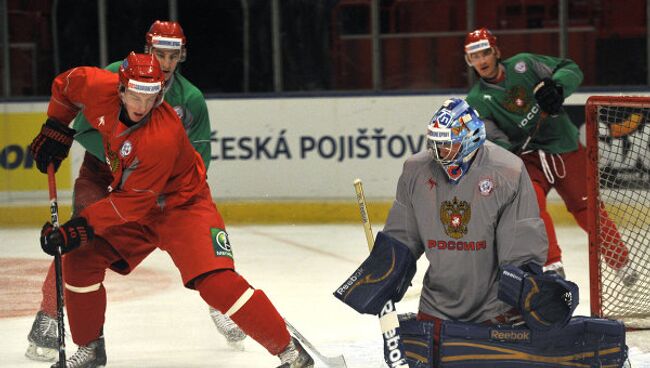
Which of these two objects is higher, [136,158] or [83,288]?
[136,158]

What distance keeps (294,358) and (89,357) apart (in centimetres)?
68

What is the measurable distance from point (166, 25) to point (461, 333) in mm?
1905

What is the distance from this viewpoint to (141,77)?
4.08 meters

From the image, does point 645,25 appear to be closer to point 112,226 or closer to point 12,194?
point 12,194

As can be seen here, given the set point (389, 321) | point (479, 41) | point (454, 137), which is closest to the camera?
point (454, 137)

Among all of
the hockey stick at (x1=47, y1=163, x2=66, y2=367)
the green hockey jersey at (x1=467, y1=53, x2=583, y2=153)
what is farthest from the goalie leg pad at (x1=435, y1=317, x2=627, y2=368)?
the green hockey jersey at (x1=467, y1=53, x2=583, y2=153)

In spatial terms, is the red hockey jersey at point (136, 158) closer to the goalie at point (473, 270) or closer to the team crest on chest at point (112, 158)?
the team crest on chest at point (112, 158)

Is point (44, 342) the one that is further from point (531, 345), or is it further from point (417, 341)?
point (531, 345)

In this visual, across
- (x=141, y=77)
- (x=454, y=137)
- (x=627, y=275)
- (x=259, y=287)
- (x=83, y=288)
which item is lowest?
(x=259, y=287)

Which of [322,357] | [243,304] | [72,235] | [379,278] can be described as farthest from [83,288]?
[379,278]

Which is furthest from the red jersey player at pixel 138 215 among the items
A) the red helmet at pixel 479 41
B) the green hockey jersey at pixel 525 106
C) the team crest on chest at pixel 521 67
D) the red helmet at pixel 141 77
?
the team crest on chest at pixel 521 67

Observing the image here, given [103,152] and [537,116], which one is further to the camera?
[537,116]

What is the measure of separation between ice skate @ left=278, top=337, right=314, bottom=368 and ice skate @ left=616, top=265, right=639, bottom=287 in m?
1.47

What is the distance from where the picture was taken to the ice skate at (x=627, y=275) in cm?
528
